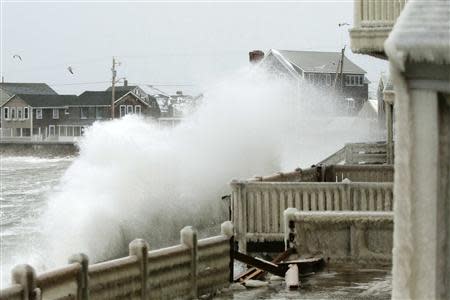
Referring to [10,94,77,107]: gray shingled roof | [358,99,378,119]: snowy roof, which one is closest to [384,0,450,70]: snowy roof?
[358,99,378,119]: snowy roof

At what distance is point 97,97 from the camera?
424ft

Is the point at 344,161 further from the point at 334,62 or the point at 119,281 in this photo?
the point at 334,62

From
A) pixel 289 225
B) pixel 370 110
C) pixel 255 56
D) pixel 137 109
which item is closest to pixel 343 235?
pixel 289 225

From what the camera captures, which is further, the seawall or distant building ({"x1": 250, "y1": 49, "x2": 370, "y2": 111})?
the seawall

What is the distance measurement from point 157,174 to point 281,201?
20.0 m

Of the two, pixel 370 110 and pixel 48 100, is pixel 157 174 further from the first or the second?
pixel 48 100

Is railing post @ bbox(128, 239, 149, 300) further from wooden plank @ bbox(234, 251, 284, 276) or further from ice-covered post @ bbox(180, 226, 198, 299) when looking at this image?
wooden plank @ bbox(234, 251, 284, 276)

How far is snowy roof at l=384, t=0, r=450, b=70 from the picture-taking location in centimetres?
484

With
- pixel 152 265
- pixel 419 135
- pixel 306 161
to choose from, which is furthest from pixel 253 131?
pixel 419 135

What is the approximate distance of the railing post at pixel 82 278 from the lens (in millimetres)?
9984

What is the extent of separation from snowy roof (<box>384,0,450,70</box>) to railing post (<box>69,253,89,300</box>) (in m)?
5.71

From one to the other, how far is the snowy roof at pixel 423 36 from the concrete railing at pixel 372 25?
7.21 meters

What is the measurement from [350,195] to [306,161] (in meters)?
36.9

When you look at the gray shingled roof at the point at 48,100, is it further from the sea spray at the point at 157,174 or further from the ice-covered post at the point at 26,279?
the ice-covered post at the point at 26,279
